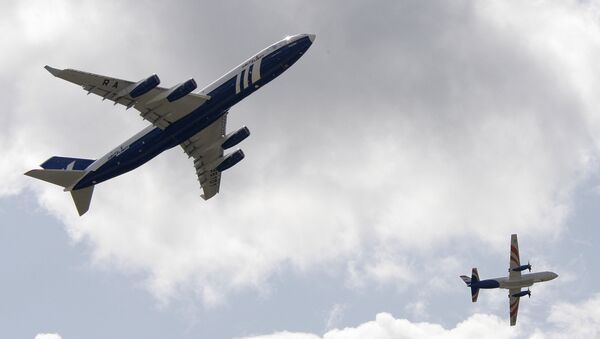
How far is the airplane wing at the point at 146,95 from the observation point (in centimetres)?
7469

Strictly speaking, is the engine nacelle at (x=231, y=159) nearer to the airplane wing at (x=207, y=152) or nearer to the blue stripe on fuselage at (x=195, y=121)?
the airplane wing at (x=207, y=152)

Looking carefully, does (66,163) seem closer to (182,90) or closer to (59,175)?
(59,175)

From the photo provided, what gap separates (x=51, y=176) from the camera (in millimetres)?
85500

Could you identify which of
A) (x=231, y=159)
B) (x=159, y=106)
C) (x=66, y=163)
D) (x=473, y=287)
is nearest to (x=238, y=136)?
(x=231, y=159)

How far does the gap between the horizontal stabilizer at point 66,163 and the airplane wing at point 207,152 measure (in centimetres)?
1229

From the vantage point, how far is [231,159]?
9362 cm

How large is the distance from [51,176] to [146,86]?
18491mm

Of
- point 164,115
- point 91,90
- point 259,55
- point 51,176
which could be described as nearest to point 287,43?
point 259,55

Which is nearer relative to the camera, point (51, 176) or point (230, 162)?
point (51, 176)

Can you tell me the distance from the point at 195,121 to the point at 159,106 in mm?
4355

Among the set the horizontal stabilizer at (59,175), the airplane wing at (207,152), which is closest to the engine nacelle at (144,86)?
the airplane wing at (207,152)

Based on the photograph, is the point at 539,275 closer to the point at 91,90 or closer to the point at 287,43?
the point at 287,43

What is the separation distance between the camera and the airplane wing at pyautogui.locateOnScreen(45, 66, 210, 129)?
74.7 metres

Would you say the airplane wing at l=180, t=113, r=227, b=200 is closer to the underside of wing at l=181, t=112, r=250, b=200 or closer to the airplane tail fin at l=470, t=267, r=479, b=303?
the underside of wing at l=181, t=112, r=250, b=200
